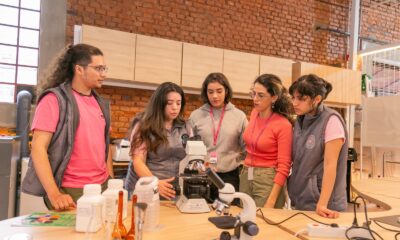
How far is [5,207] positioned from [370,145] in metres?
5.19

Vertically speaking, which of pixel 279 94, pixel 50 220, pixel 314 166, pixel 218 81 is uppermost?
pixel 218 81

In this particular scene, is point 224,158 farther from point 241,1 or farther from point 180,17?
point 241,1

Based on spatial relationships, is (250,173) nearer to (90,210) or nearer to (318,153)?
(318,153)

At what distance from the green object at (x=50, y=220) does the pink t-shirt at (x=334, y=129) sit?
1.30 meters

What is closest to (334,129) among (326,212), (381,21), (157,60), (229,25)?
(326,212)

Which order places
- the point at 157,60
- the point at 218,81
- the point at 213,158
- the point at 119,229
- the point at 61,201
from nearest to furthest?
the point at 119,229, the point at 61,201, the point at 213,158, the point at 218,81, the point at 157,60

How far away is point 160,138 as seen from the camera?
1.98 metres

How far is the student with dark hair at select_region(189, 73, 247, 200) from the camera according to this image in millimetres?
2379

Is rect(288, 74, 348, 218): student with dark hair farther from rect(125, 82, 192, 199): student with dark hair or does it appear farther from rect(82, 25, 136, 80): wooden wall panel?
rect(82, 25, 136, 80): wooden wall panel

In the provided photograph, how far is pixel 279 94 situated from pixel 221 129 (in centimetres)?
53

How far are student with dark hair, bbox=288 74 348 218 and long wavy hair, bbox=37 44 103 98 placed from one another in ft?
3.86

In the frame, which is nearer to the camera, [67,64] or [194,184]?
[194,184]

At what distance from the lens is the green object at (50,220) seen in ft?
4.46

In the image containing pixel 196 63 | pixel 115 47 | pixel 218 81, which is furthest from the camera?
pixel 196 63
